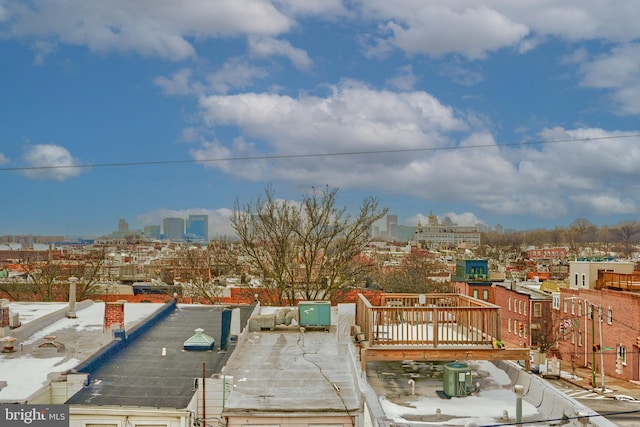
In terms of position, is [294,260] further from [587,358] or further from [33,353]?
[587,358]

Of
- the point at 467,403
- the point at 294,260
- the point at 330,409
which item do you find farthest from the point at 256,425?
the point at 294,260

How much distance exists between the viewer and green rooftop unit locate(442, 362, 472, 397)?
31.9 ft

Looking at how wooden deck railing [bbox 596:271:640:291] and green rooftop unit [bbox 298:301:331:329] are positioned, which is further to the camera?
wooden deck railing [bbox 596:271:640:291]

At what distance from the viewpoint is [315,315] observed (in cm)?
1461

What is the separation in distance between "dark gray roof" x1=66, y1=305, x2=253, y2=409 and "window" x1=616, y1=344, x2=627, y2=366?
2686 cm

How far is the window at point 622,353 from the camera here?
109 feet

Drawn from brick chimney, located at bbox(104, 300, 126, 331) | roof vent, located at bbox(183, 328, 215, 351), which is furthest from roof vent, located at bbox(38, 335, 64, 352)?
roof vent, located at bbox(183, 328, 215, 351)

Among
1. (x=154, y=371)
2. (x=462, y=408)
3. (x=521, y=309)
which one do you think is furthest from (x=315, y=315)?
(x=521, y=309)

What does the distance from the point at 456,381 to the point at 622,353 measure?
29021 millimetres

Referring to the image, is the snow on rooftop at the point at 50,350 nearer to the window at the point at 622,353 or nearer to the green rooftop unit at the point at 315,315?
the green rooftop unit at the point at 315,315

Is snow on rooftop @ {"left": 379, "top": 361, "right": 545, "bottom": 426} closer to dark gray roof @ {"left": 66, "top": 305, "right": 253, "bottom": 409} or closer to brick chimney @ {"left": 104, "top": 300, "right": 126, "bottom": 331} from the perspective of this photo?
dark gray roof @ {"left": 66, "top": 305, "right": 253, "bottom": 409}

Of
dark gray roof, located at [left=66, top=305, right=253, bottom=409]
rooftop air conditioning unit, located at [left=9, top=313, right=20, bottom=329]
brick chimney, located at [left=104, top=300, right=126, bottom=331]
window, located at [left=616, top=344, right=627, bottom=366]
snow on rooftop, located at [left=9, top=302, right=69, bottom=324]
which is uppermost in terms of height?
brick chimney, located at [left=104, top=300, right=126, bottom=331]

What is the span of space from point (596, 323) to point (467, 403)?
31.4 meters

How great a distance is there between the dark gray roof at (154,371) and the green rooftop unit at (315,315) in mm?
1558
